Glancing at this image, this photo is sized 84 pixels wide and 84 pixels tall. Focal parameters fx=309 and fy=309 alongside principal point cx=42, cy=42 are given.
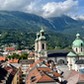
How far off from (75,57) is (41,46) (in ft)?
48.8

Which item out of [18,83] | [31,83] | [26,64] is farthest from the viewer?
[26,64]

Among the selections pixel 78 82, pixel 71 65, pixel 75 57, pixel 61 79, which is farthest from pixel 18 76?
pixel 75 57

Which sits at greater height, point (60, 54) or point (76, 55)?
point (60, 54)

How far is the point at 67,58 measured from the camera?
11750 centimetres

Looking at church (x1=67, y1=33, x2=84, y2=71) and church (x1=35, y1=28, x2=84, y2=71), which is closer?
church (x1=67, y1=33, x2=84, y2=71)

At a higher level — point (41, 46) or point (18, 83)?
point (41, 46)

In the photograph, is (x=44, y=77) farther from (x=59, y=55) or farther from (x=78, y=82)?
(x=59, y=55)

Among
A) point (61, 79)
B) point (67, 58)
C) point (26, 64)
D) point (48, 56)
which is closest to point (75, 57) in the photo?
point (67, 58)

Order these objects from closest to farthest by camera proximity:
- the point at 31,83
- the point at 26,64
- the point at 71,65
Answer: the point at 31,83
the point at 71,65
the point at 26,64

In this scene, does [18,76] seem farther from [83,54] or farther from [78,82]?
[83,54]

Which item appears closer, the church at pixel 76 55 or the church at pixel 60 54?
the church at pixel 76 55

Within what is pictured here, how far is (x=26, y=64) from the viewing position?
116 meters

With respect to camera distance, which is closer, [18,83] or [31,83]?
[31,83]

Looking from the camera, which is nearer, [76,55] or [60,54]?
[76,55]
